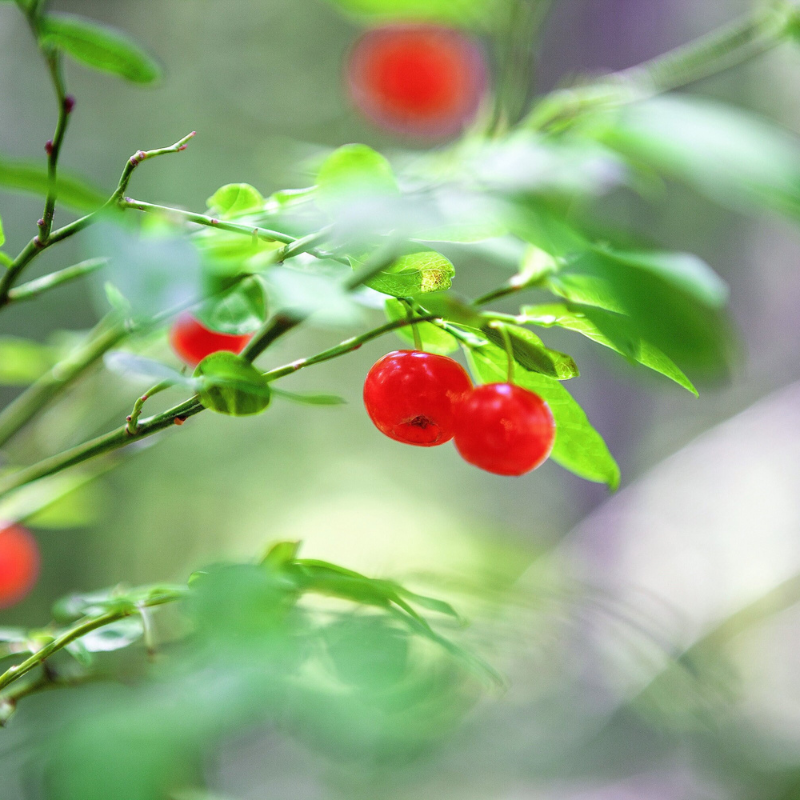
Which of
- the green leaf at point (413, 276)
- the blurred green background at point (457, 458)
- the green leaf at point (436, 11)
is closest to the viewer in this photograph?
the green leaf at point (413, 276)

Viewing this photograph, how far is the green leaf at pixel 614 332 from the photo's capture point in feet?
0.89

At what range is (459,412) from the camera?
36cm

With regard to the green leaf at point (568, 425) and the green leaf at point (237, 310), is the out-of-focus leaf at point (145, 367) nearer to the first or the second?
the green leaf at point (237, 310)

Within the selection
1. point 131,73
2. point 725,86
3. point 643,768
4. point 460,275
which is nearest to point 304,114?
point 460,275

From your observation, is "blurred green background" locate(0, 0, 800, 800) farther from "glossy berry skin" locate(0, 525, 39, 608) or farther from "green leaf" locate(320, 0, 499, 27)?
"glossy berry skin" locate(0, 525, 39, 608)

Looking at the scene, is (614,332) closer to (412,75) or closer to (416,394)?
(416,394)

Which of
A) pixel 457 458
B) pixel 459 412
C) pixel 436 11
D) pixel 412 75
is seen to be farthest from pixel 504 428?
pixel 457 458

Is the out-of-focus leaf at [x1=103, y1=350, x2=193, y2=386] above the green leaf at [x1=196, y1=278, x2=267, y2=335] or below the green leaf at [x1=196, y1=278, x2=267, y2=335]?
below

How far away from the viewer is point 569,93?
61 centimetres

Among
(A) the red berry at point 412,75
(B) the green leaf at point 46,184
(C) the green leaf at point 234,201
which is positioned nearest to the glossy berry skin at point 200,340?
(C) the green leaf at point 234,201

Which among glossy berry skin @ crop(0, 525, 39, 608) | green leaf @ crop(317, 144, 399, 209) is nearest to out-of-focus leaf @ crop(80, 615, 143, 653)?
green leaf @ crop(317, 144, 399, 209)

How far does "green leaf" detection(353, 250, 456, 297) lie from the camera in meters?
0.30

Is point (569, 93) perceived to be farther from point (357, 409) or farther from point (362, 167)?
point (357, 409)

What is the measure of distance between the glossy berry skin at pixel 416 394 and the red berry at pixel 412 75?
1076mm
